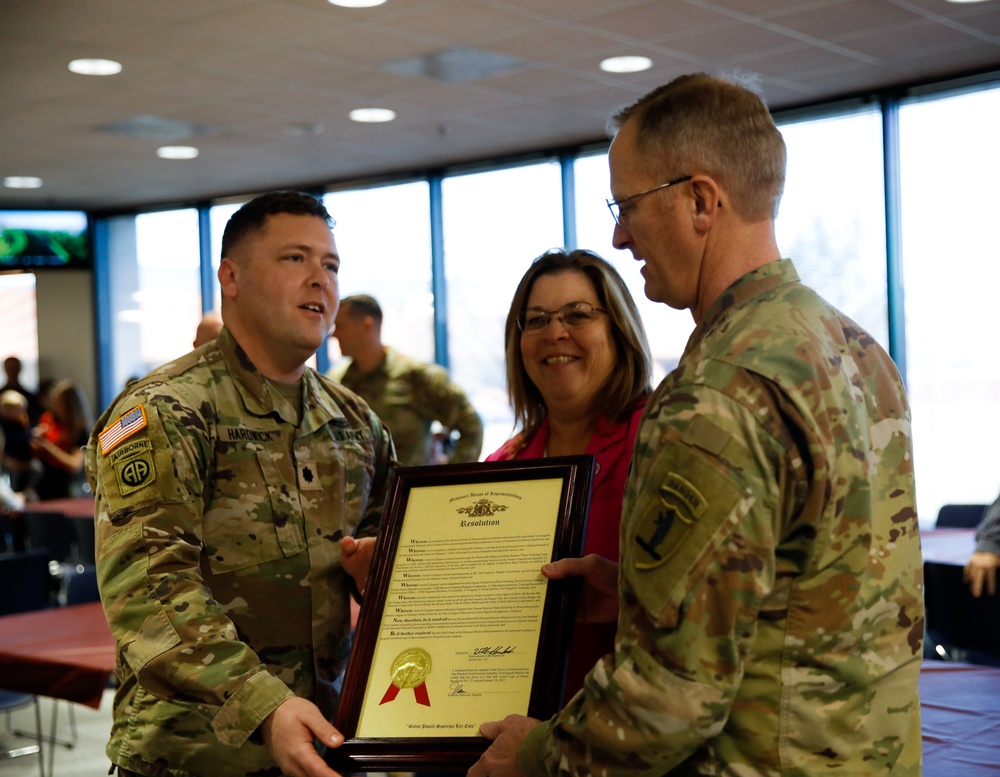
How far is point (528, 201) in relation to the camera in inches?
371

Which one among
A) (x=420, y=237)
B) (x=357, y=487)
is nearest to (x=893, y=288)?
(x=420, y=237)

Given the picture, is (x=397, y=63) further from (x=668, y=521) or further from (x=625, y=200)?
(x=668, y=521)

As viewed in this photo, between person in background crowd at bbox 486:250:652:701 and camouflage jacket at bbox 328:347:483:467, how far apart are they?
354 centimetres

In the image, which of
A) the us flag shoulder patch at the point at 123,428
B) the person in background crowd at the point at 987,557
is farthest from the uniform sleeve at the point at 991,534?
the us flag shoulder patch at the point at 123,428

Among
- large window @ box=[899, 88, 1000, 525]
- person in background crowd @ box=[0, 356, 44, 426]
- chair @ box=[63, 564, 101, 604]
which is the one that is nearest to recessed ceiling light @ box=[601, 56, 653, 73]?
large window @ box=[899, 88, 1000, 525]

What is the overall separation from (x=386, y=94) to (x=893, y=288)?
378cm

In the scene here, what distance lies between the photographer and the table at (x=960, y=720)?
2.12 metres

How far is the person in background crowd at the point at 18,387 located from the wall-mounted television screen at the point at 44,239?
1.13m

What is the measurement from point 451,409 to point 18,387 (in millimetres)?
7013

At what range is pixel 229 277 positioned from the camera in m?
2.12

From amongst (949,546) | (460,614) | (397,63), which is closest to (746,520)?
(460,614)

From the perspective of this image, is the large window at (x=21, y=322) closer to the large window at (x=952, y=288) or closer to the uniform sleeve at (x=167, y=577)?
the large window at (x=952, y=288)

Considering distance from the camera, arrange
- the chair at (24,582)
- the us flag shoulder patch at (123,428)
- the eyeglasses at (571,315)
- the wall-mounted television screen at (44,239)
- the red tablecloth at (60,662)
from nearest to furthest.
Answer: the us flag shoulder patch at (123,428)
the eyeglasses at (571,315)
the red tablecloth at (60,662)
the chair at (24,582)
the wall-mounted television screen at (44,239)

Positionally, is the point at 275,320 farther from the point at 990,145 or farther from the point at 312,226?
the point at 990,145
